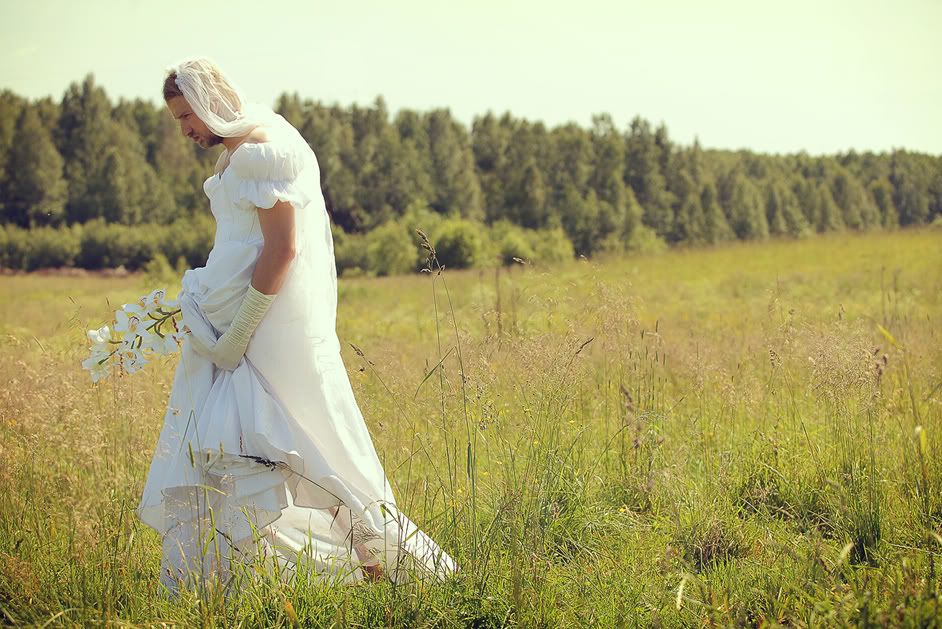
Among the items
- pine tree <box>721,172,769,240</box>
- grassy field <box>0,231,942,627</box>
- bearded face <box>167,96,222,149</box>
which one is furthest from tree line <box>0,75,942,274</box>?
bearded face <box>167,96,222,149</box>

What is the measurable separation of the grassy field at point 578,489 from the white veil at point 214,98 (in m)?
0.78

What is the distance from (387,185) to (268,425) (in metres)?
42.4

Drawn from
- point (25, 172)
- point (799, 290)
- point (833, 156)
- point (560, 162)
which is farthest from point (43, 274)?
point (833, 156)

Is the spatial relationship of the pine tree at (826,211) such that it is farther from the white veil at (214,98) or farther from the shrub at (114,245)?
the white veil at (214,98)

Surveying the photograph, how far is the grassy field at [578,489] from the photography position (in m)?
2.52

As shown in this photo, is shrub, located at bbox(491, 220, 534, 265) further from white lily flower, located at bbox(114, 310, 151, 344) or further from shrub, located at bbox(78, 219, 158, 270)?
white lily flower, located at bbox(114, 310, 151, 344)

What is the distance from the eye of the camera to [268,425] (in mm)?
2725

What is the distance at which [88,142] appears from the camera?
43094 mm

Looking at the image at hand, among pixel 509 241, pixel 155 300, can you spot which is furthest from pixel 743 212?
pixel 155 300

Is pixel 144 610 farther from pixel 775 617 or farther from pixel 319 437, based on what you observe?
pixel 775 617

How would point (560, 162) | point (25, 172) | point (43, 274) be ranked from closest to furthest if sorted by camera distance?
point (43, 274) < point (25, 172) < point (560, 162)

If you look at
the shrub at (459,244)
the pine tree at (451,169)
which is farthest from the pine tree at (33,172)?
the shrub at (459,244)

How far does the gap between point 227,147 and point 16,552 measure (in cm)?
157

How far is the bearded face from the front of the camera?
284 centimetres
